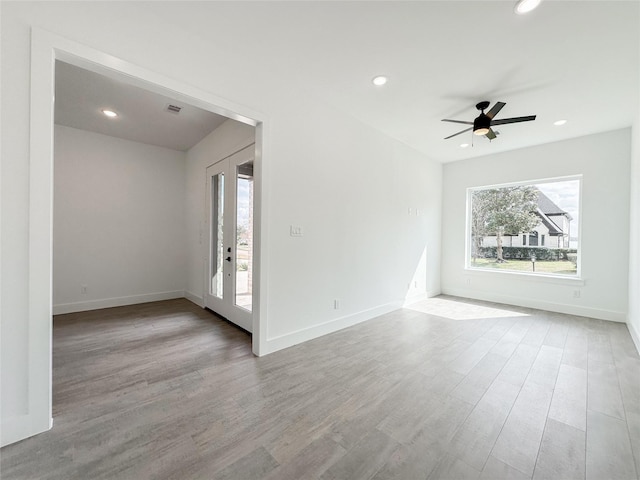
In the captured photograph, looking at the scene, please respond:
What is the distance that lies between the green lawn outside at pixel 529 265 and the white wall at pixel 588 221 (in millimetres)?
193

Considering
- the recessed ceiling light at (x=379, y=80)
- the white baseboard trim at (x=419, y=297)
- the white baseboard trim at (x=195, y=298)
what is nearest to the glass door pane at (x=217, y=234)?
the white baseboard trim at (x=195, y=298)

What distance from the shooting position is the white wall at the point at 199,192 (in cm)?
402

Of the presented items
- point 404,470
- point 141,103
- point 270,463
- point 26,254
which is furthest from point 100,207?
point 404,470

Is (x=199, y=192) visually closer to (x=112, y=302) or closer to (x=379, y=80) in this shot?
(x=112, y=302)

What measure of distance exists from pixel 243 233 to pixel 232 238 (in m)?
0.28

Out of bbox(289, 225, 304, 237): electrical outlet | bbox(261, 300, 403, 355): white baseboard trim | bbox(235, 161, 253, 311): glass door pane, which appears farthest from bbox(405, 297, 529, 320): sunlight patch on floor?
bbox(235, 161, 253, 311): glass door pane

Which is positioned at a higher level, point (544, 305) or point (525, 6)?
point (525, 6)

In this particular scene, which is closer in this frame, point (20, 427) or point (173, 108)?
point (20, 427)

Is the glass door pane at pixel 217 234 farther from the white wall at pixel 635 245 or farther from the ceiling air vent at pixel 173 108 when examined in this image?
the white wall at pixel 635 245

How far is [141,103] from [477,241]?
252 inches

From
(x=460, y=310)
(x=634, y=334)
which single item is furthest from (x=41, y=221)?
(x=634, y=334)

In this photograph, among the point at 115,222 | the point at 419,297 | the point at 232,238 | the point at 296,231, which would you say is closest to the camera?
the point at 296,231

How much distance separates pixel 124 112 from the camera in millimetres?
3689

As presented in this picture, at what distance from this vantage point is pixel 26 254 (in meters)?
1.63
